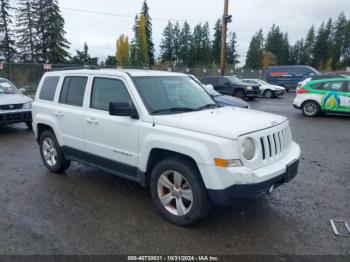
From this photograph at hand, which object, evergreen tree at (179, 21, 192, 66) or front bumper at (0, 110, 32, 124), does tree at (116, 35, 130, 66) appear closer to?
evergreen tree at (179, 21, 192, 66)

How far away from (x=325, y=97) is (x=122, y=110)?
35.1 ft

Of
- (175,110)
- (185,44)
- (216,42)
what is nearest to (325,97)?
(175,110)

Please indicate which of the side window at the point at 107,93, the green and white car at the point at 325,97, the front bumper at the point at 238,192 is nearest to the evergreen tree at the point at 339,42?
the green and white car at the point at 325,97

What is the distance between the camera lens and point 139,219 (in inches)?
152

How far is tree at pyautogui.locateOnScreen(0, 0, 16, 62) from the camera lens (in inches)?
1852

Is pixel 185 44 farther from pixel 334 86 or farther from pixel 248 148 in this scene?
pixel 248 148

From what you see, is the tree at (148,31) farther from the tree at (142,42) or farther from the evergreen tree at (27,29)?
the evergreen tree at (27,29)

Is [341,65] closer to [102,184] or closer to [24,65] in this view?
[24,65]

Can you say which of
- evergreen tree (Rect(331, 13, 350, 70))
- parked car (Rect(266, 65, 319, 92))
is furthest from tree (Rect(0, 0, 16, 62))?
evergreen tree (Rect(331, 13, 350, 70))

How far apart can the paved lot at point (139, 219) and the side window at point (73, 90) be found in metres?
1.36

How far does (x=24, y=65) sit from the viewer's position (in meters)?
20.8

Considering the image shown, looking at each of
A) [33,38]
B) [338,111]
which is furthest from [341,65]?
[338,111]

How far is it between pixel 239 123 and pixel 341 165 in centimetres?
370

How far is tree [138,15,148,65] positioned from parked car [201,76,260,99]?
50.0 metres
